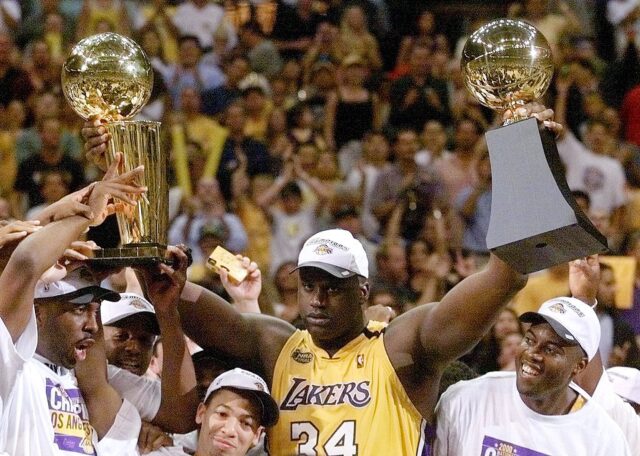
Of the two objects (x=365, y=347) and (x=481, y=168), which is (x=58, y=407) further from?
(x=481, y=168)

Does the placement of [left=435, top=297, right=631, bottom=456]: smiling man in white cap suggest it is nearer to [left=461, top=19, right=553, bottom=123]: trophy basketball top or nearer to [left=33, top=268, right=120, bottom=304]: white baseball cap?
[left=461, top=19, right=553, bottom=123]: trophy basketball top

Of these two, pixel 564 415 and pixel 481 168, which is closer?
pixel 564 415

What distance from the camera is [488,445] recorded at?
215 inches

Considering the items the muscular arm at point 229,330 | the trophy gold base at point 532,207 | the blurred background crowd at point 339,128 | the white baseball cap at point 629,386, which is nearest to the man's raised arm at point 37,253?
the muscular arm at point 229,330

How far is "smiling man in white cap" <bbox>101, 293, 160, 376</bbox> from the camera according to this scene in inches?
222

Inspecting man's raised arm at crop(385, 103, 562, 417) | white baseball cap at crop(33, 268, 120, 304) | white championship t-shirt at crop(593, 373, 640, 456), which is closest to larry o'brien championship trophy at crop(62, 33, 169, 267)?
white baseball cap at crop(33, 268, 120, 304)

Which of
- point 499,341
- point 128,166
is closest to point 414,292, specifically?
point 499,341

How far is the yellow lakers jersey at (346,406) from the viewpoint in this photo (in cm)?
520

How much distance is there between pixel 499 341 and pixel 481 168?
97.5 inches

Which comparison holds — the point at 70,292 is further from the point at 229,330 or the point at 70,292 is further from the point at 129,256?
the point at 229,330

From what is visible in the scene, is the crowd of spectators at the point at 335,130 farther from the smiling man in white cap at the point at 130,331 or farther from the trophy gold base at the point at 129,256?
the trophy gold base at the point at 129,256

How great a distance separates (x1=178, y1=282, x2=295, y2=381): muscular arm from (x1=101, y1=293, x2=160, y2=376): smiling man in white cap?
0.18 metres

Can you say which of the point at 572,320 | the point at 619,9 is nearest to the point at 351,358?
the point at 572,320

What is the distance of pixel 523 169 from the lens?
4770 mm
